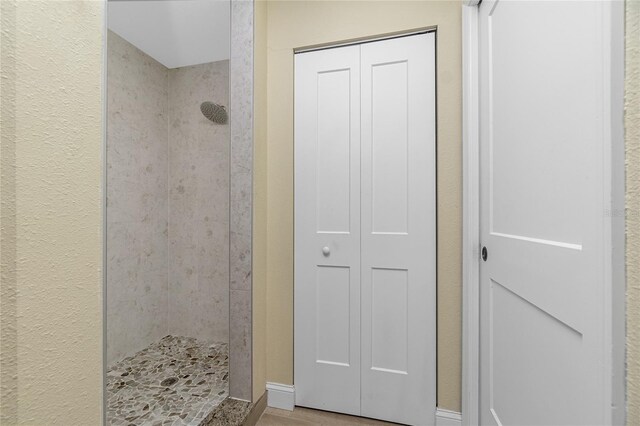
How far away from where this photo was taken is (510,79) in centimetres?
101

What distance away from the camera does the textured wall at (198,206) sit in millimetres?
2334

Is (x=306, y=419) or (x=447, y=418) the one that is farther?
(x=306, y=419)

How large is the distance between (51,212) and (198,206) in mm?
1777

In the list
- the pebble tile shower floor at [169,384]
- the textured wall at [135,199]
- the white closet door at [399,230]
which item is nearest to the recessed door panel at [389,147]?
the white closet door at [399,230]

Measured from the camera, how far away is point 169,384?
67.9 inches

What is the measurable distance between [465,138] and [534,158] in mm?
496

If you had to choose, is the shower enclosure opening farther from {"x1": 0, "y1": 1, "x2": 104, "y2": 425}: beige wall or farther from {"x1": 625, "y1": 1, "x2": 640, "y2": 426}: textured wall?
{"x1": 625, "y1": 1, "x2": 640, "y2": 426}: textured wall

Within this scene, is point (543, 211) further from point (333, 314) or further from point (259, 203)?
point (259, 203)

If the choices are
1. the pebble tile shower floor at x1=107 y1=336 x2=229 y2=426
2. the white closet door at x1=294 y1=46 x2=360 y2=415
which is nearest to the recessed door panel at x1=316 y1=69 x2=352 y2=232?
the white closet door at x1=294 y1=46 x2=360 y2=415

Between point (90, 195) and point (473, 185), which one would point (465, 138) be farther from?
point (90, 195)

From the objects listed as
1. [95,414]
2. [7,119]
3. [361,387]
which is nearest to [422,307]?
[361,387]

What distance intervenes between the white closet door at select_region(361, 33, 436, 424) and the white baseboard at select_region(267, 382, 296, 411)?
387 millimetres

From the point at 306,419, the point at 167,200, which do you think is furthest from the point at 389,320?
the point at 167,200

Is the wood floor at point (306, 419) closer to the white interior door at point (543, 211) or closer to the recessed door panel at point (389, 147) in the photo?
the white interior door at point (543, 211)
